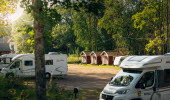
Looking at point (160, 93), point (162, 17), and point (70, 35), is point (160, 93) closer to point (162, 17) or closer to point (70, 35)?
point (162, 17)

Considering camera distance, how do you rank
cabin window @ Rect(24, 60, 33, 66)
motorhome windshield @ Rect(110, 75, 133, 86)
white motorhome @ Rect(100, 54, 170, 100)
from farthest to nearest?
cabin window @ Rect(24, 60, 33, 66) < motorhome windshield @ Rect(110, 75, 133, 86) < white motorhome @ Rect(100, 54, 170, 100)

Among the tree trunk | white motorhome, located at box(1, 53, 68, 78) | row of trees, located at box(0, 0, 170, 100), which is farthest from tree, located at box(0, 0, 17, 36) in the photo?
the tree trunk

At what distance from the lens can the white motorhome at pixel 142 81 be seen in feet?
34.9

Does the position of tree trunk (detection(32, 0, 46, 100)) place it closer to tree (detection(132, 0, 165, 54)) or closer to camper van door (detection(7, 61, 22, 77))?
camper van door (detection(7, 61, 22, 77))

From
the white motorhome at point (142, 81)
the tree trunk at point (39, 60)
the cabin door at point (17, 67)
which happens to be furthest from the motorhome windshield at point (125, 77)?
the cabin door at point (17, 67)

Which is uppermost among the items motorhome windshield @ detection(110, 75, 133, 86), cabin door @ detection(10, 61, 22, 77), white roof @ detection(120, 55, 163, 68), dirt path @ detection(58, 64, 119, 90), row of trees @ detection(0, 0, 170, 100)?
row of trees @ detection(0, 0, 170, 100)

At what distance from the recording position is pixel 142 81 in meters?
10.9

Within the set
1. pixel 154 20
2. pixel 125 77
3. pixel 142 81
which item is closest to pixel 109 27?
pixel 154 20

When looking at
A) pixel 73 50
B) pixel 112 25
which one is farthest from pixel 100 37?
pixel 112 25

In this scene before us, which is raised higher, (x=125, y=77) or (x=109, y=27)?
(x=109, y=27)

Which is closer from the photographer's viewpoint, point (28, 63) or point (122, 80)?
point (122, 80)

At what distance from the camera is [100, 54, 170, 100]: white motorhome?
10648 mm

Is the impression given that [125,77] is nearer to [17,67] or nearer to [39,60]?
[39,60]

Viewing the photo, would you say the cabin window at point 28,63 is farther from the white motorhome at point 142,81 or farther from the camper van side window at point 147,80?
the camper van side window at point 147,80
